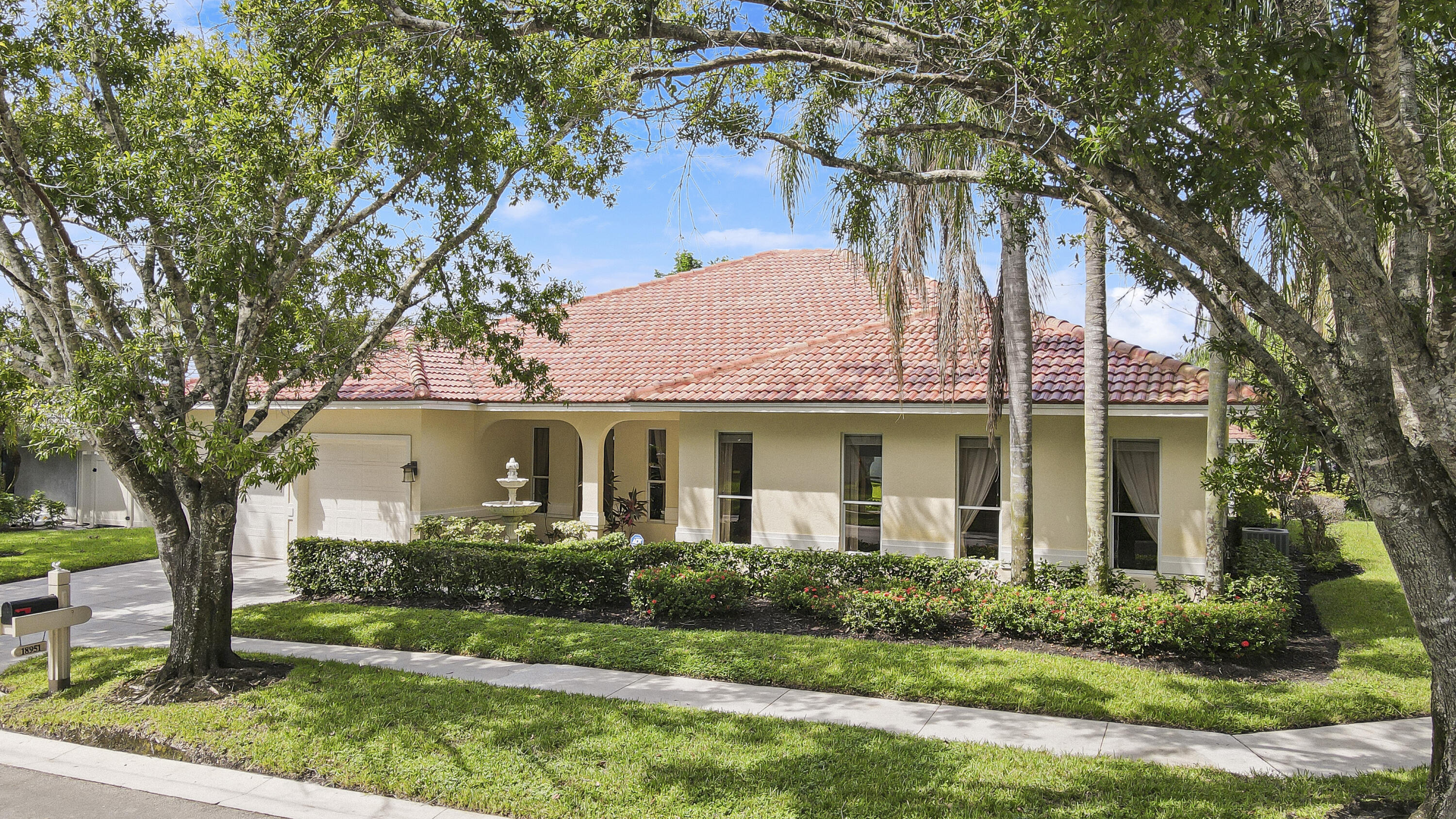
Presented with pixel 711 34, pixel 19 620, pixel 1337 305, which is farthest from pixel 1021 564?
pixel 19 620

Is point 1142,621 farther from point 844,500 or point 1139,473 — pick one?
point 844,500

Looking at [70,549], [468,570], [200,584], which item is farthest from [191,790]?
[70,549]

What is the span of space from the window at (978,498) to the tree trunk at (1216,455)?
9.27 feet

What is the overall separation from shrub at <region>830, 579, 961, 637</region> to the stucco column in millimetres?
6465

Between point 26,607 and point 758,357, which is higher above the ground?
point 758,357

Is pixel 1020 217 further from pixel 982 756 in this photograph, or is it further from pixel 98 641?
pixel 98 641

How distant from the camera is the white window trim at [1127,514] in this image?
11.8 metres

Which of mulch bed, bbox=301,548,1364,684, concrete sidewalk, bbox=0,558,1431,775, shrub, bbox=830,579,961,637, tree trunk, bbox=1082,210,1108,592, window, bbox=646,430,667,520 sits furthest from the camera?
window, bbox=646,430,667,520

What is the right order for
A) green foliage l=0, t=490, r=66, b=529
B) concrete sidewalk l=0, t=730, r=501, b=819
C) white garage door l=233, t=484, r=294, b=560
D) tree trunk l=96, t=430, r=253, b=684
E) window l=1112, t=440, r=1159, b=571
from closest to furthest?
1. concrete sidewalk l=0, t=730, r=501, b=819
2. tree trunk l=96, t=430, r=253, b=684
3. window l=1112, t=440, r=1159, b=571
4. white garage door l=233, t=484, r=294, b=560
5. green foliage l=0, t=490, r=66, b=529

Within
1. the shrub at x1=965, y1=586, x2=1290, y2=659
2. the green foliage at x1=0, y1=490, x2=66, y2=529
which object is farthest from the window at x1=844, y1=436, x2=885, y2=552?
the green foliage at x1=0, y1=490, x2=66, y2=529

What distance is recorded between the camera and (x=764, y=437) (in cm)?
1423

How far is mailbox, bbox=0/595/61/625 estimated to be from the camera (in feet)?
27.5

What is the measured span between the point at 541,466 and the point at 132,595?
799 cm

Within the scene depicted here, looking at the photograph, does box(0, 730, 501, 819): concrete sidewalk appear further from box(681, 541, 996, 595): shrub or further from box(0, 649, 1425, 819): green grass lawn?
box(681, 541, 996, 595): shrub
